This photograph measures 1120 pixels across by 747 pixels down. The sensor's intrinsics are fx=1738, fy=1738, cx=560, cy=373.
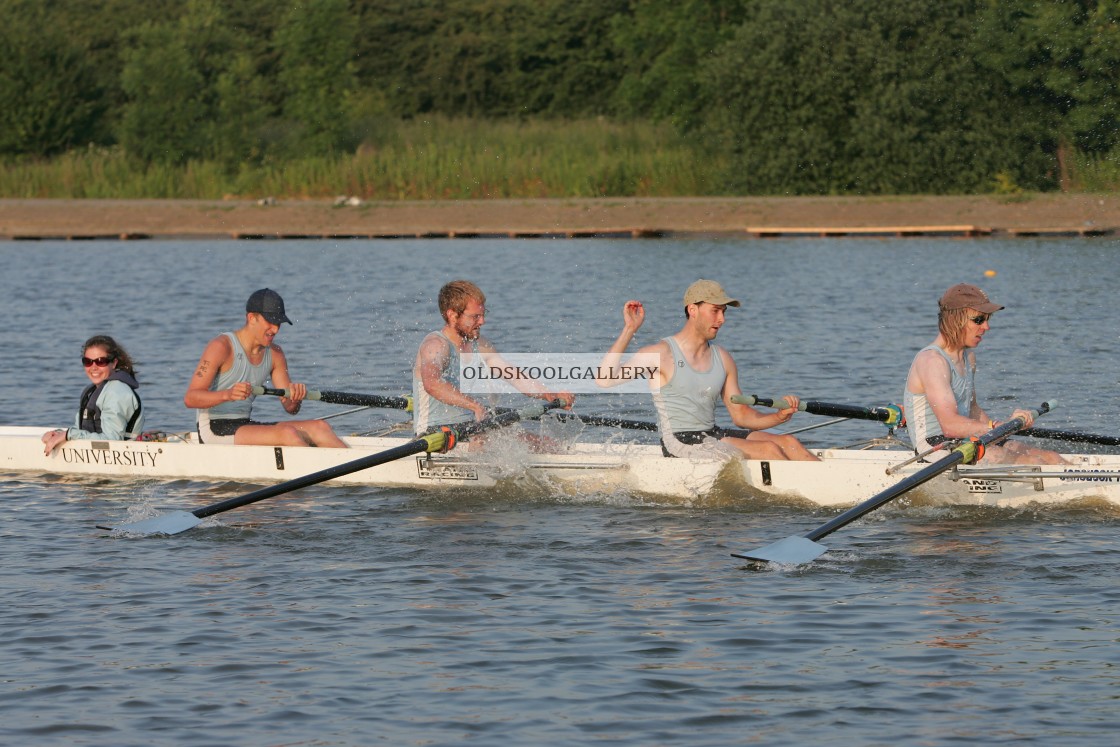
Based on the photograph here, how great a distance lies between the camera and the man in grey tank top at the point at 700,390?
1183cm

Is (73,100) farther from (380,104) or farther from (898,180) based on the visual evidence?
(898,180)

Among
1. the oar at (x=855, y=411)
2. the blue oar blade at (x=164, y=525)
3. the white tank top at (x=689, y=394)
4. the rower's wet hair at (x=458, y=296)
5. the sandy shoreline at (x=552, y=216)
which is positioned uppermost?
the sandy shoreline at (x=552, y=216)

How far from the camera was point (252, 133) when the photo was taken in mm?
50406

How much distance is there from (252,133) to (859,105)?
17.8m

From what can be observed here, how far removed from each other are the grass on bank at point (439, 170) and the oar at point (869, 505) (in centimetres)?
3108

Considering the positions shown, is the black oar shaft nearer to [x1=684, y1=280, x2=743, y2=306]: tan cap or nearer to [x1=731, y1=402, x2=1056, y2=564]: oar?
[x1=684, y1=280, x2=743, y2=306]: tan cap

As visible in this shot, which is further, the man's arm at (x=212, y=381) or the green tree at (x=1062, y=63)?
the green tree at (x=1062, y=63)

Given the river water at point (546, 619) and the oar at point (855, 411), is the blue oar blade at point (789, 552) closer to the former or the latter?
the river water at point (546, 619)

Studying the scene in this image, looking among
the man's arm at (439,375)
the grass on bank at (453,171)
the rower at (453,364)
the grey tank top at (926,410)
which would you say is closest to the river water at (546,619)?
the grey tank top at (926,410)

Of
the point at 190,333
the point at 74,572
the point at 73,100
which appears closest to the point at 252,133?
the point at 73,100

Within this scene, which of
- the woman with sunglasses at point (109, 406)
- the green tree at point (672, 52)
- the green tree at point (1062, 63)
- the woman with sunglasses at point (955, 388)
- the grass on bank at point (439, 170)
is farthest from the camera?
the green tree at point (672, 52)

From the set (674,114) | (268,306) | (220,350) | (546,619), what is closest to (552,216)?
(674,114)

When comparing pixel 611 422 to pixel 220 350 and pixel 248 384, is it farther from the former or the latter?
pixel 220 350

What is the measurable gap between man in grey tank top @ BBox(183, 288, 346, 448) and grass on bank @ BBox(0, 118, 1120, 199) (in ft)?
94.6
